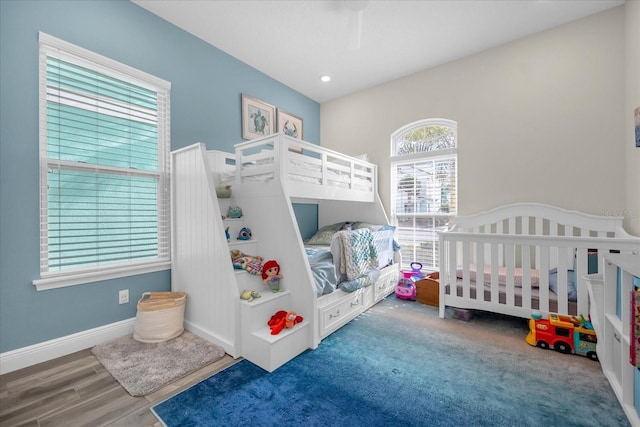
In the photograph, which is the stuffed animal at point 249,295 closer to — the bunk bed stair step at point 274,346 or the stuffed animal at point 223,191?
the bunk bed stair step at point 274,346

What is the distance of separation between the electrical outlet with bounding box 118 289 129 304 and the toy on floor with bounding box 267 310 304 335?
128cm

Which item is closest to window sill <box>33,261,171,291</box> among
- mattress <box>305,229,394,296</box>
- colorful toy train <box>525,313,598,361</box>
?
mattress <box>305,229,394,296</box>

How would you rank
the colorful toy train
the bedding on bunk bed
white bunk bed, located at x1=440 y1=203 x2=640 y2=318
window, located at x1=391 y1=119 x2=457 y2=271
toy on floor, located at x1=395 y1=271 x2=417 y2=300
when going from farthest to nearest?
1. window, located at x1=391 y1=119 x2=457 y2=271
2. toy on floor, located at x1=395 y1=271 x2=417 y2=300
3. the bedding on bunk bed
4. white bunk bed, located at x1=440 y1=203 x2=640 y2=318
5. the colorful toy train

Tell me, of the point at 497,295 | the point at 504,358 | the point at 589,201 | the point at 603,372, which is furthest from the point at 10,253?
the point at 589,201

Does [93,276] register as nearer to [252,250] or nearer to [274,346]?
[252,250]

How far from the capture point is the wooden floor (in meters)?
1.37

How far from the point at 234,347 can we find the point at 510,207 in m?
2.98

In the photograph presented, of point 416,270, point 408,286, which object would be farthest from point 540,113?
point 408,286

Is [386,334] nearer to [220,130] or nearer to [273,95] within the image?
[220,130]

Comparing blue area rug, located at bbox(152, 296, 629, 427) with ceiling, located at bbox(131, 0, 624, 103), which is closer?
blue area rug, located at bbox(152, 296, 629, 427)

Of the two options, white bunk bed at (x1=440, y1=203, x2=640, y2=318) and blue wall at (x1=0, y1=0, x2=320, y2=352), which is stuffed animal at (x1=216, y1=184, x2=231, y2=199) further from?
white bunk bed at (x1=440, y1=203, x2=640, y2=318)

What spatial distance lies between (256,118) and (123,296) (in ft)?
7.70

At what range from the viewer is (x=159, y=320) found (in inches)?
84.4

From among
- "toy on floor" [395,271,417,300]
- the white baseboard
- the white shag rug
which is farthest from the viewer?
"toy on floor" [395,271,417,300]
